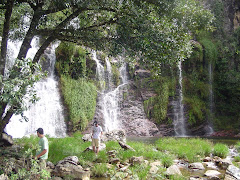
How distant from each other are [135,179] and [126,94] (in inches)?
775

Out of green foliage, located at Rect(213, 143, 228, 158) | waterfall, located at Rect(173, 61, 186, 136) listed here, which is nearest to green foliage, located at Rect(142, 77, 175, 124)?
waterfall, located at Rect(173, 61, 186, 136)

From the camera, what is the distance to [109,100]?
79.5 ft

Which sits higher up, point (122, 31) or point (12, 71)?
point (122, 31)

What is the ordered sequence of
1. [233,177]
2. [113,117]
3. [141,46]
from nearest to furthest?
1. [233,177]
2. [141,46]
3. [113,117]

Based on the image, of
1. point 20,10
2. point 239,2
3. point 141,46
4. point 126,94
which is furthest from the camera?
point 239,2

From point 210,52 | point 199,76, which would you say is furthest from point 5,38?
point 210,52

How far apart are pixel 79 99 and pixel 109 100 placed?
3592mm

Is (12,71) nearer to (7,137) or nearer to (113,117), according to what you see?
(7,137)

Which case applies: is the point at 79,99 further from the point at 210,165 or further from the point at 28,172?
the point at 28,172

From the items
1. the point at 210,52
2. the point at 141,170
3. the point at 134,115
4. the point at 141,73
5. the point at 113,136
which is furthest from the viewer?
the point at 141,73

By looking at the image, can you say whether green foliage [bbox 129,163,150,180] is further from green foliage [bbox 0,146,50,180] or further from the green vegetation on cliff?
the green vegetation on cliff

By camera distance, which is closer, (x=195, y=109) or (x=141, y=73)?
(x=195, y=109)

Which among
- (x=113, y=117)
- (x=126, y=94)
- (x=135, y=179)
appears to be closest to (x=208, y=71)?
(x=126, y=94)

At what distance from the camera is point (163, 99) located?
82.2ft
